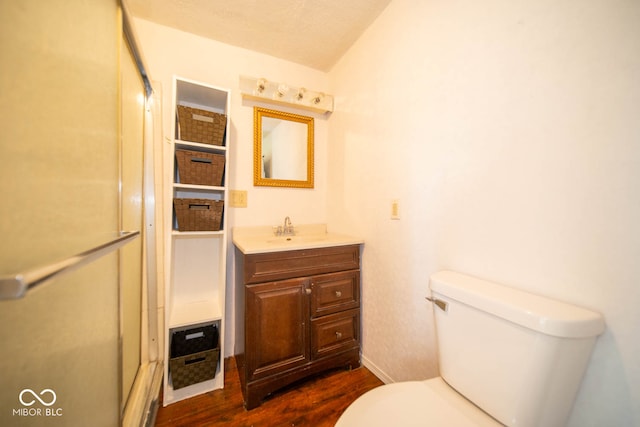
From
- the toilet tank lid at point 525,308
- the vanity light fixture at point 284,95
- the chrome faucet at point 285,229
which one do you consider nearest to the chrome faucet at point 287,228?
the chrome faucet at point 285,229

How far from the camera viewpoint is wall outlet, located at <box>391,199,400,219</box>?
4.27ft

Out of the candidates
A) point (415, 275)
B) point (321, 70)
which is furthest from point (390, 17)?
point (415, 275)

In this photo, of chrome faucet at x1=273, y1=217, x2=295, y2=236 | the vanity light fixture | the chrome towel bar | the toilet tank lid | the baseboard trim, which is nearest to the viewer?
the chrome towel bar

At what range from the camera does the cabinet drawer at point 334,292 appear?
1.39 metres

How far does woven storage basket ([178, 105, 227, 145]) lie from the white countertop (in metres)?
0.65

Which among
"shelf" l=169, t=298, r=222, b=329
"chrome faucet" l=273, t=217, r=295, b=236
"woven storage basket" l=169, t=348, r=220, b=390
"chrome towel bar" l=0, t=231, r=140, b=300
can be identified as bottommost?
"woven storage basket" l=169, t=348, r=220, b=390

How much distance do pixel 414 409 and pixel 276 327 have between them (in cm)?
79

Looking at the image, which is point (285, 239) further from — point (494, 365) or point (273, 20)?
point (273, 20)

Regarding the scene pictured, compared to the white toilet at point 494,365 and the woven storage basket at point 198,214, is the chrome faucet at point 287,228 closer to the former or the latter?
the woven storage basket at point 198,214

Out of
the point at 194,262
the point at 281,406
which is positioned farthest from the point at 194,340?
the point at 281,406

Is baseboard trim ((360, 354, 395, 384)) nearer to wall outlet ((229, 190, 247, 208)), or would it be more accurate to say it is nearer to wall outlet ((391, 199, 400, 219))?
wall outlet ((391, 199, 400, 219))

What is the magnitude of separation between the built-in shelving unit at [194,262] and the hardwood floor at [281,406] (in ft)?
0.26

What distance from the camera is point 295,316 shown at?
1328 millimetres

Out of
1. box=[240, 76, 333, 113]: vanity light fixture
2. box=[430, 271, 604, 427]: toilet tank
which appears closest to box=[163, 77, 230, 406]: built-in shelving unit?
box=[240, 76, 333, 113]: vanity light fixture
